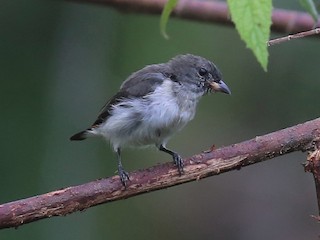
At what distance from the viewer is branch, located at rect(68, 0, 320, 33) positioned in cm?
364

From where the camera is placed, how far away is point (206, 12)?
12.2ft

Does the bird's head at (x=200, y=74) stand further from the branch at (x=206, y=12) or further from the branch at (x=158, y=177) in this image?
the branch at (x=158, y=177)

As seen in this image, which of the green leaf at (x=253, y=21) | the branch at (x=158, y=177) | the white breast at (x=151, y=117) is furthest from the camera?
the white breast at (x=151, y=117)

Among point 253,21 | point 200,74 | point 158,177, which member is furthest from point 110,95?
point 253,21

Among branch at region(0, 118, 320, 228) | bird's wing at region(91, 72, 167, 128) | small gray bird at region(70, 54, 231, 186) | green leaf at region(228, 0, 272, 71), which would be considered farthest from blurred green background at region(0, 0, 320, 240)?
green leaf at region(228, 0, 272, 71)

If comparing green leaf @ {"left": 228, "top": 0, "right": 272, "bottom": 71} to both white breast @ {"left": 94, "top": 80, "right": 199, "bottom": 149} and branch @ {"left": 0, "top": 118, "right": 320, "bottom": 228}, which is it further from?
white breast @ {"left": 94, "top": 80, "right": 199, "bottom": 149}

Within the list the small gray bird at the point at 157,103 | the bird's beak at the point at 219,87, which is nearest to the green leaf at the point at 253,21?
the small gray bird at the point at 157,103

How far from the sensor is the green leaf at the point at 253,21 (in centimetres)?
160

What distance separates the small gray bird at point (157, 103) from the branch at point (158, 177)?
70 centimetres

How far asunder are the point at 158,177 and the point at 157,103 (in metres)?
0.84

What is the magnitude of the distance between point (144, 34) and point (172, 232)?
2.09 meters

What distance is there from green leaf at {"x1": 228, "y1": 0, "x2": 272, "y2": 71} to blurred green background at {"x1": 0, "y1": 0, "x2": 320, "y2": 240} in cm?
256

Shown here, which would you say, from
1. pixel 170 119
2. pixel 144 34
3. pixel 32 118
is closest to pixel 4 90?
pixel 32 118

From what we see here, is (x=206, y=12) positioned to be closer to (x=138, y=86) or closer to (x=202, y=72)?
(x=202, y=72)
